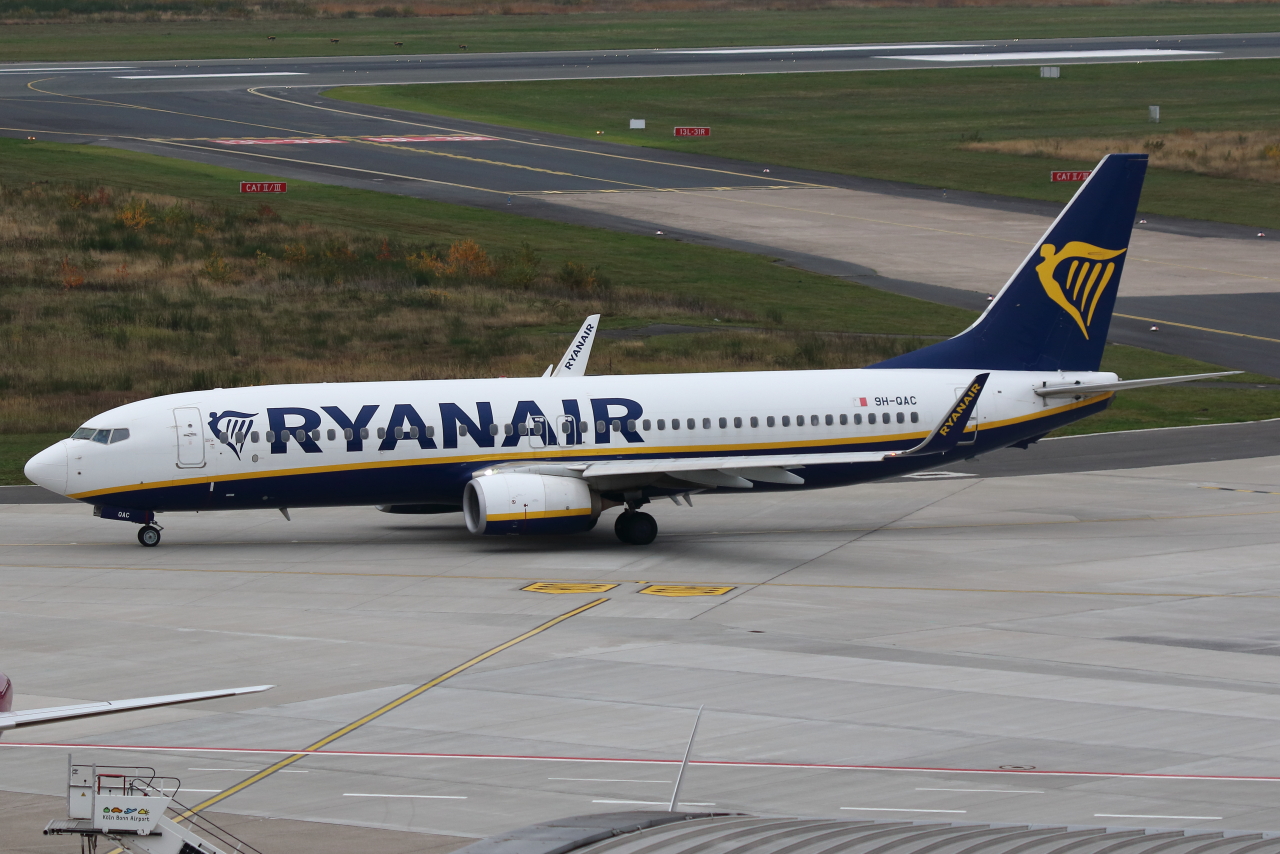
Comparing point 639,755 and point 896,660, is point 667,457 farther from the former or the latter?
point 639,755

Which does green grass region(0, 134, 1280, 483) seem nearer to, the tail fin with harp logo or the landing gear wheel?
the tail fin with harp logo

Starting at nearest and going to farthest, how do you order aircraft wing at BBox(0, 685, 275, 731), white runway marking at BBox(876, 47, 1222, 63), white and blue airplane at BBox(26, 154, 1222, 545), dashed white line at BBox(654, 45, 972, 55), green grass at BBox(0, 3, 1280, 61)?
1. aircraft wing at BBox(0, 685, 275, 731)
2. white and blue airplane at BBox(26, 154, 1222, 545)
3. white runway marking at BBox(876, 47, 1222, 63)
4. dashed white line at BBox(654, 45, 972, 55)
5. green grass at BBox(0, 3, 1280, 61)

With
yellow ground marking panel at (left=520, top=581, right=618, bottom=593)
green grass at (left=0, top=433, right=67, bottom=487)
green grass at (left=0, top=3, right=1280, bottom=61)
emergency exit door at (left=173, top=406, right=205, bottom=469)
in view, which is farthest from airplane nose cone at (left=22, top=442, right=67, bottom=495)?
green grass at (left=0, top=3, right=1280, bottom=61)

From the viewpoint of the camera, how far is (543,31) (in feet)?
596

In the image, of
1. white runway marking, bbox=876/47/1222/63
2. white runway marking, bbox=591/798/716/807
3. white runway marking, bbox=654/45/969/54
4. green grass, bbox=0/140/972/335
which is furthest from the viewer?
white runway marking, bbox=654/45/969/54

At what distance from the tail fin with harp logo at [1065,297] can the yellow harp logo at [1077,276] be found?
28 mm

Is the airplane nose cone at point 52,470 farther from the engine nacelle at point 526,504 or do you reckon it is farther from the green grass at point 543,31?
the green grass at point 543,31

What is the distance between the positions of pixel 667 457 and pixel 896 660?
1331 cm

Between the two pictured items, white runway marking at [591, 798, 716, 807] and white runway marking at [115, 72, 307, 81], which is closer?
white runway marking at [591, 798, 716, 807]

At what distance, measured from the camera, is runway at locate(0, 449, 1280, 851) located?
78.8ft

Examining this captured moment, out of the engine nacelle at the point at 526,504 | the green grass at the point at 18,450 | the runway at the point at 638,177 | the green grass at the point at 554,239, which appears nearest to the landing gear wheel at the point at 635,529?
the engine nacelle at the point at 526,504

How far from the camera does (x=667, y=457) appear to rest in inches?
1720

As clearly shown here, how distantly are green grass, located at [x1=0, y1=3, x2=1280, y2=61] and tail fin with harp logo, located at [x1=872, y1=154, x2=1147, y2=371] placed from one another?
12217 cm

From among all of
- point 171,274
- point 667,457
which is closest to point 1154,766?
point 667,457
